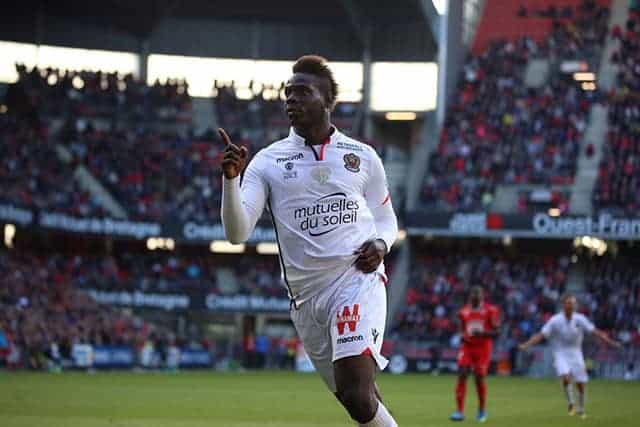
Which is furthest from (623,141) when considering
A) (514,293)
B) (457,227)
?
(514,293)

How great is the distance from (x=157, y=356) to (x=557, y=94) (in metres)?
20.4

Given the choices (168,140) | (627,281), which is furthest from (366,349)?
(168,140)

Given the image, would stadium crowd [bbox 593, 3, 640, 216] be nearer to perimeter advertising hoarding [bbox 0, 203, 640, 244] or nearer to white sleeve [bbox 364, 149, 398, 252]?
perimeter advertising hoarding [bbox 0, 203, 640, 244]

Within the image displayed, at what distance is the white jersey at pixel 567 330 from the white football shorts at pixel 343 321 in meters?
16.6

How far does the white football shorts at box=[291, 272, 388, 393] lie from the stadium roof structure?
4729 cm

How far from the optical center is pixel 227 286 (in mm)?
53625

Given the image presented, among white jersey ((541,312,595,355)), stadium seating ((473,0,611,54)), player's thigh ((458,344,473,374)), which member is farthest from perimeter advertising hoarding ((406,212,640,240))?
player's thigh ((458,344,473,374))

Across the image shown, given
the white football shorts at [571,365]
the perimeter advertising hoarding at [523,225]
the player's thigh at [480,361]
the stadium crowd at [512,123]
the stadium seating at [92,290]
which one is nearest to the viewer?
the player's thigh at [480,361]

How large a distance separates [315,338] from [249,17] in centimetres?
5380

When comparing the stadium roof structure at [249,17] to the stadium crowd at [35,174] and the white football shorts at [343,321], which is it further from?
the white football shorts at [343,321]

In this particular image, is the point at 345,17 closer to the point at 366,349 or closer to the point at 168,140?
the point at 168,140

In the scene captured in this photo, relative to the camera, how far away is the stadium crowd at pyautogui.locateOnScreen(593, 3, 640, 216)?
50.5 metres

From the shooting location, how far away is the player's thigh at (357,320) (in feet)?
27.5

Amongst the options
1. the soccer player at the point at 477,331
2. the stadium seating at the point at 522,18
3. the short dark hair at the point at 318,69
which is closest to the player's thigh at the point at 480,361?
the soccer player at the point at 477,331
